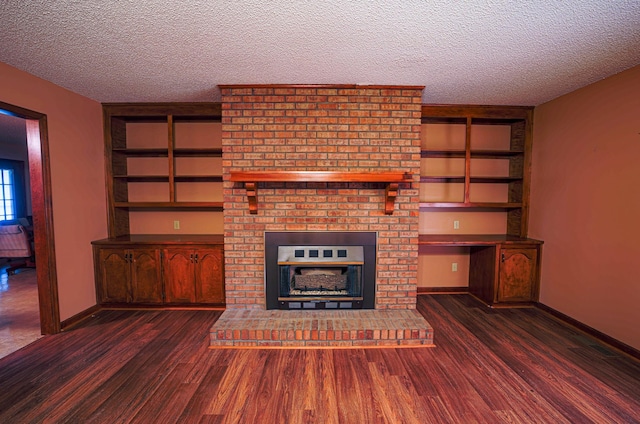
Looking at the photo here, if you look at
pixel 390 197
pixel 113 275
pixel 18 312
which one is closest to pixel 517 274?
pixel 390 197

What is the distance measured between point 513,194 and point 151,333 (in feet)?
15.1

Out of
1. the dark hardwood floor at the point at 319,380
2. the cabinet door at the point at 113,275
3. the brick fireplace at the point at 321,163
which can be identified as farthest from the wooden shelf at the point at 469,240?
the cabinet door at the point at 113,275

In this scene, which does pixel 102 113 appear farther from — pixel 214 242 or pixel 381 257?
pixel 381 257

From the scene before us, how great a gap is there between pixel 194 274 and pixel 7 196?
673cm

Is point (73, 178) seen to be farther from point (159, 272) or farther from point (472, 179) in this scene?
point (472, 179)

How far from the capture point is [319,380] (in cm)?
205

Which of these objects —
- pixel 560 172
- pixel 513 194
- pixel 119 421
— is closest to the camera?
pixel 119 421

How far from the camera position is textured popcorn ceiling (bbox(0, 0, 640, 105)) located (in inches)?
63.0

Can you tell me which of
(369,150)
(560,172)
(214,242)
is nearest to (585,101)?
(560,172)

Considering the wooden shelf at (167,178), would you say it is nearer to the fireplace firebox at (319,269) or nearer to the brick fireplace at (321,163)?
the brick fireplace at (321,163)

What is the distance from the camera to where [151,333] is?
107 inches

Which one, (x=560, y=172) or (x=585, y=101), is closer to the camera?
(x=585, y=101)

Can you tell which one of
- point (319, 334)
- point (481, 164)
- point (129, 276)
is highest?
point (481, 164)

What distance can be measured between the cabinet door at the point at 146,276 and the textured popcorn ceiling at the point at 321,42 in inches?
71.5
